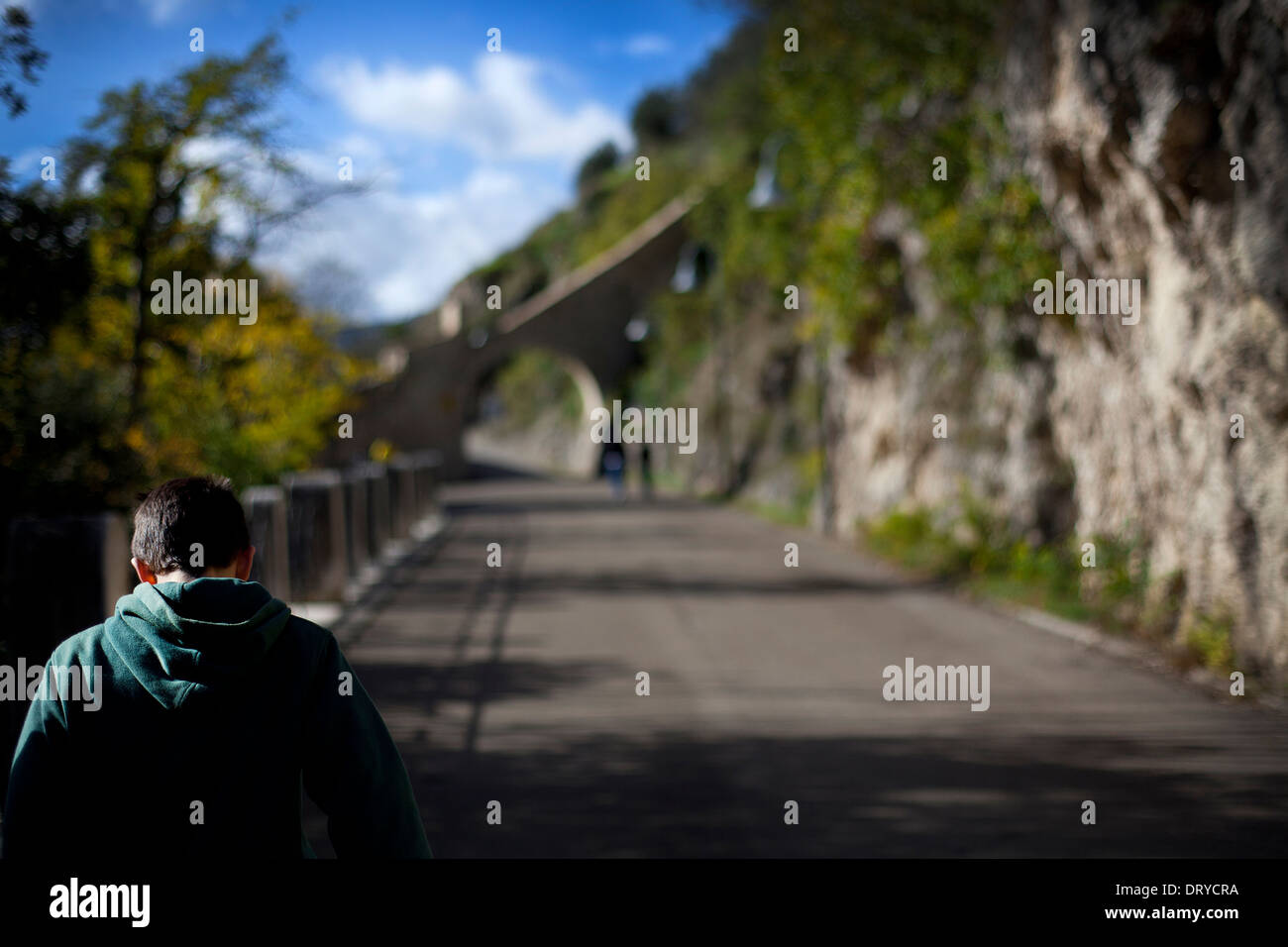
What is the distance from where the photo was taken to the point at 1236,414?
994cm

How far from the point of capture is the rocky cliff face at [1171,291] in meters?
9.43

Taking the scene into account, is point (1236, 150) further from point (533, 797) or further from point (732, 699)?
point (533, 797)

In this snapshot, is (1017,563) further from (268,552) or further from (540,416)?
(540,416)

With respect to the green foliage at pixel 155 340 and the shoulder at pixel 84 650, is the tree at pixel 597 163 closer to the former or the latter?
the green foliage at pixel 155 340

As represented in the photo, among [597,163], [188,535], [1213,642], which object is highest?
[597,163]

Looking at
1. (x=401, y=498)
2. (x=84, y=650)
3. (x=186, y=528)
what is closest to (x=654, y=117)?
(x=401, y=498)

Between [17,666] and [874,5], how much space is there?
16098 millimetres

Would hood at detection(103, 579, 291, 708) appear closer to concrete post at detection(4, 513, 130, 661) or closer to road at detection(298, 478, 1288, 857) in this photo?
road at detection(298, 478, 1288, 857)

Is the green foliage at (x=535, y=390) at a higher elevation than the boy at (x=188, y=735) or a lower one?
higher

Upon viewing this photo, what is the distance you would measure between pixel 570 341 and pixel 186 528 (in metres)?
49.6

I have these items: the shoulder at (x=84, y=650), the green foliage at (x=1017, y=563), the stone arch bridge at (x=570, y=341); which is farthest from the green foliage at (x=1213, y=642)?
the stone arch bridge at (x=570, y=341)

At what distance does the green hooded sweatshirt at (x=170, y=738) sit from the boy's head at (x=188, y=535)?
0.10m

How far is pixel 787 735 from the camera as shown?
8.16 metres
